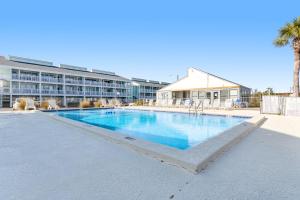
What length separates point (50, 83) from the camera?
3006cm

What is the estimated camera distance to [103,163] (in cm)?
338

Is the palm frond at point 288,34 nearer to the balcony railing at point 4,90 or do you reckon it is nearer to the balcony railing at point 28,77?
the balcony railing at point 28,77

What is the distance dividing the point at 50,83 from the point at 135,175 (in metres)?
32.1

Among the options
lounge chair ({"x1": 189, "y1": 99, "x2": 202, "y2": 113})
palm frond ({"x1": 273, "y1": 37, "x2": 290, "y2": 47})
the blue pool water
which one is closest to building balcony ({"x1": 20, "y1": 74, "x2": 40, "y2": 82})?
the blue pool water

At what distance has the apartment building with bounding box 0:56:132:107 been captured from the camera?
25.7 meters

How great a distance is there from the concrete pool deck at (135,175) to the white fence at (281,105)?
380 inches

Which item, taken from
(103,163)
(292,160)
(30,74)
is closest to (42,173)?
(103,163)

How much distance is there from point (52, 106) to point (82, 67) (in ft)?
73.1

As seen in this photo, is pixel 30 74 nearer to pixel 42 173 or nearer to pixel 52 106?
pixel 52 106

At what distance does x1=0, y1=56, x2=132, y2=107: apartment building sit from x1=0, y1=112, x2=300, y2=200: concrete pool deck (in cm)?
2235

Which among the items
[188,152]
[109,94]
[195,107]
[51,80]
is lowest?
[188,152]

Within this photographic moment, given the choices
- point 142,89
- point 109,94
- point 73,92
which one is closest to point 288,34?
point 109,94

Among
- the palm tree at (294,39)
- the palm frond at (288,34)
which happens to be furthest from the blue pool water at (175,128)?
the palm frond at (288,34)

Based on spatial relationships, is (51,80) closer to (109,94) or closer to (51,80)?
(51,80)
